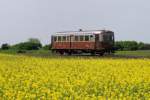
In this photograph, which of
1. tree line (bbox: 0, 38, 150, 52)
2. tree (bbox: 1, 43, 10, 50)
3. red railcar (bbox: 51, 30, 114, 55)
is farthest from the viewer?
tree (bbox: 1, 43, 10, 50)

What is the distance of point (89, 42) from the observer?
55250 mm

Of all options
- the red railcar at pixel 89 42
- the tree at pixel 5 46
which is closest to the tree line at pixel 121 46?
the tree at pixel 5 46

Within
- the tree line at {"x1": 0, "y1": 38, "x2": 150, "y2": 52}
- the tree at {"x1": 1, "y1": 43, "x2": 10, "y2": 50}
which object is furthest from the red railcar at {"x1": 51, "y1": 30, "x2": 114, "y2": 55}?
the tree at {"x1": 1, "y1": 43, "x2": 10, "y2": 50}

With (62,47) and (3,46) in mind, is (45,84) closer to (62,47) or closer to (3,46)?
(62,47)

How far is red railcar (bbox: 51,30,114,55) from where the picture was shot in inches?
2165

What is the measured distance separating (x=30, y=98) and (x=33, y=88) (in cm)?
207

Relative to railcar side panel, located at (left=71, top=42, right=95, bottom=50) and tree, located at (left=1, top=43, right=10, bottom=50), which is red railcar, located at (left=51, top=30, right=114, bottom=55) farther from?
tree, located at (left=1, top=43, right=10, bottom=50)

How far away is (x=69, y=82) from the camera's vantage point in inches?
605

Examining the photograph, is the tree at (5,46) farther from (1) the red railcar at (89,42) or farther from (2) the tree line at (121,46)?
(1) the red railcar at (89,42)

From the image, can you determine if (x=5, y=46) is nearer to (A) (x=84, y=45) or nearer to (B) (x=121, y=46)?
(B) (x=121, y=46)

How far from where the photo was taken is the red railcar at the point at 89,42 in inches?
2165

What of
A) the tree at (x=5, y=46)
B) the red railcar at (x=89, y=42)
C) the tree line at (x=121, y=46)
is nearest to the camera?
the red railcar at (x=89, y=42)

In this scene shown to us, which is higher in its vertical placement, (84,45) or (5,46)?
(84,45)

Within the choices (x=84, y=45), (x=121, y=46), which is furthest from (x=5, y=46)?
(x=84, y=45)
